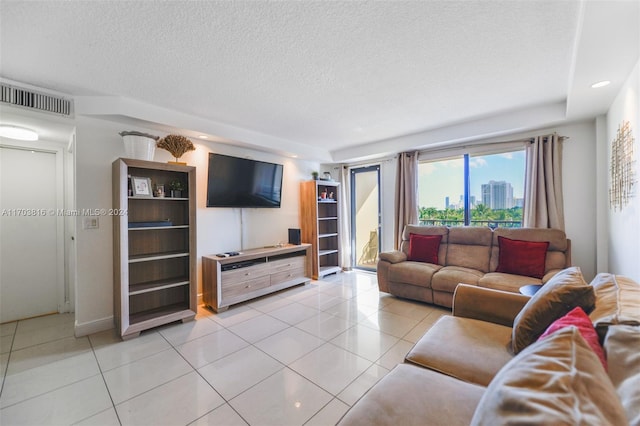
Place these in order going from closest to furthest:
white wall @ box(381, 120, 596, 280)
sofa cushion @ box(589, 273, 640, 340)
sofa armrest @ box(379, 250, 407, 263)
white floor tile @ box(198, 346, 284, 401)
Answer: sofa cushion @ box(589, 273, 640, 340) → white floor tile @ box(198, 346, 284, 401) → white wall @ box(381, 120, 596, 280) → sofa armrest @ box(379, 250, 407, 263)

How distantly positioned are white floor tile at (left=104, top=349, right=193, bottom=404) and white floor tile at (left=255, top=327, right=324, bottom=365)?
2.17ft

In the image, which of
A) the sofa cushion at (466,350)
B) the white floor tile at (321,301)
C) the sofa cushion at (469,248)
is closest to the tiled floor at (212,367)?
the white floor tile at (321,301)

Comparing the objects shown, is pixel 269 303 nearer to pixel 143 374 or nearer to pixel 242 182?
pixel 143 374

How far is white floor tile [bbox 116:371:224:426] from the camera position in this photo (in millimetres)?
1562

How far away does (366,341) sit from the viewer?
8.13 ft

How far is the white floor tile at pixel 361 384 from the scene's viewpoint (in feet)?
5.68

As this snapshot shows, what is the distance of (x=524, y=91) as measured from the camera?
8.87 feet

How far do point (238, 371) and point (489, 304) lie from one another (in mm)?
1980

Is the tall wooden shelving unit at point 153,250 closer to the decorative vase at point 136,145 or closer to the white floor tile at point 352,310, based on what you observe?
the decorative vase at point 136,145

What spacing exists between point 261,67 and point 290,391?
2504 millimetres

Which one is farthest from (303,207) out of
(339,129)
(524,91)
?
(524,91)

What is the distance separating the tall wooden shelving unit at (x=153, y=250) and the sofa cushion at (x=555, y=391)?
304 cm

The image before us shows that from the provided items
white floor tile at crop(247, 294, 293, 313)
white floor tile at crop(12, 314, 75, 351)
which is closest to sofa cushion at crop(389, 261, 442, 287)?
white floor tile at crop(247, 294, 293, 313)

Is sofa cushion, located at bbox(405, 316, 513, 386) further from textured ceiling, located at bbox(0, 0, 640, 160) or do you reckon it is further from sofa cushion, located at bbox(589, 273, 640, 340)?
textured ceiling, located at bbox(0, 0, 640, 160)
